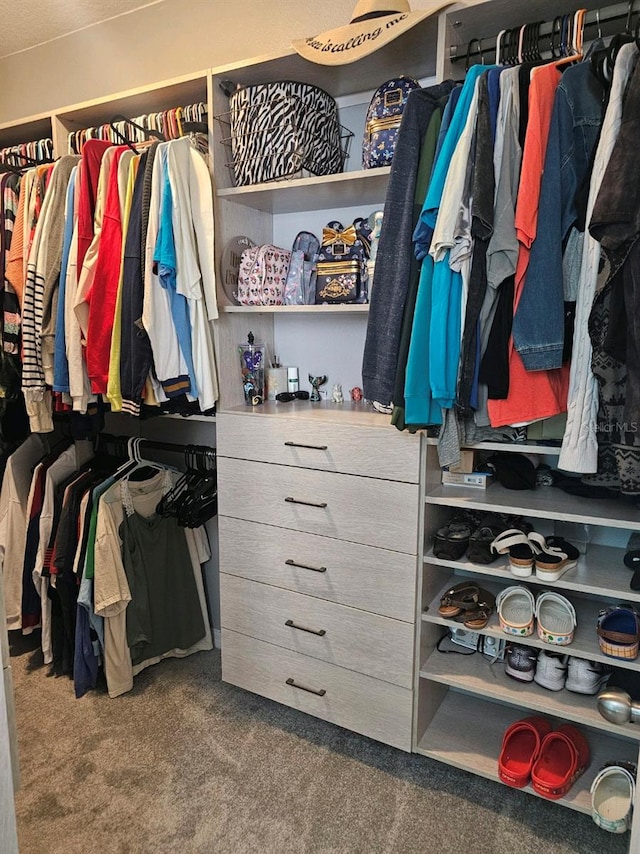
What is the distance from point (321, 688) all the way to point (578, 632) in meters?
0.84

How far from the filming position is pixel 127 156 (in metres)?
1.96

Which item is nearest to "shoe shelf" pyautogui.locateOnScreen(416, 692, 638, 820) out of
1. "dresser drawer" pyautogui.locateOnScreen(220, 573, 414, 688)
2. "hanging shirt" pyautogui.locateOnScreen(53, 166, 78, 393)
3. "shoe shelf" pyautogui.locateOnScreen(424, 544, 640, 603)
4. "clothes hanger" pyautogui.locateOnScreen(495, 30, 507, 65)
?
"dresser drawer" pyautogui.locateOnScreen(220, 573, 414, 688)

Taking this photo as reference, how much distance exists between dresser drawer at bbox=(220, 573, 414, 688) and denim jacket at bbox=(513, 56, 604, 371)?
95cm

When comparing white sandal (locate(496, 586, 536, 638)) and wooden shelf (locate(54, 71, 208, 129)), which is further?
wooden shelf (locate(54, 71, 208, 129))

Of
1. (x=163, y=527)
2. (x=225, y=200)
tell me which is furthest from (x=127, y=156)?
(x=163, y=527)

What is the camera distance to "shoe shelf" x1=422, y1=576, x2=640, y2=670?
1544mm

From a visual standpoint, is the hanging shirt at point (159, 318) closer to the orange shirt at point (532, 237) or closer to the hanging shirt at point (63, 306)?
the hanging shirt at point (63, 306)

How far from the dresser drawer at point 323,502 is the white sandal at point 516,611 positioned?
1.00ft

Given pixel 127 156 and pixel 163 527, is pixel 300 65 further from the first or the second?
pixel 163 527

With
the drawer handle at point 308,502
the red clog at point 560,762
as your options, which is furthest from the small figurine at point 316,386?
the red clog at point 560,762

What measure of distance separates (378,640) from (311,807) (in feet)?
1.65

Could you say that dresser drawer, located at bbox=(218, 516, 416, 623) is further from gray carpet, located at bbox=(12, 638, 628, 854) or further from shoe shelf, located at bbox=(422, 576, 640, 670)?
gray carpet, located at bbox=(12, 638, 628, 854)

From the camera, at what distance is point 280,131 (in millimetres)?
1877

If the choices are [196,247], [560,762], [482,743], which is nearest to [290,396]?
[196,247]
